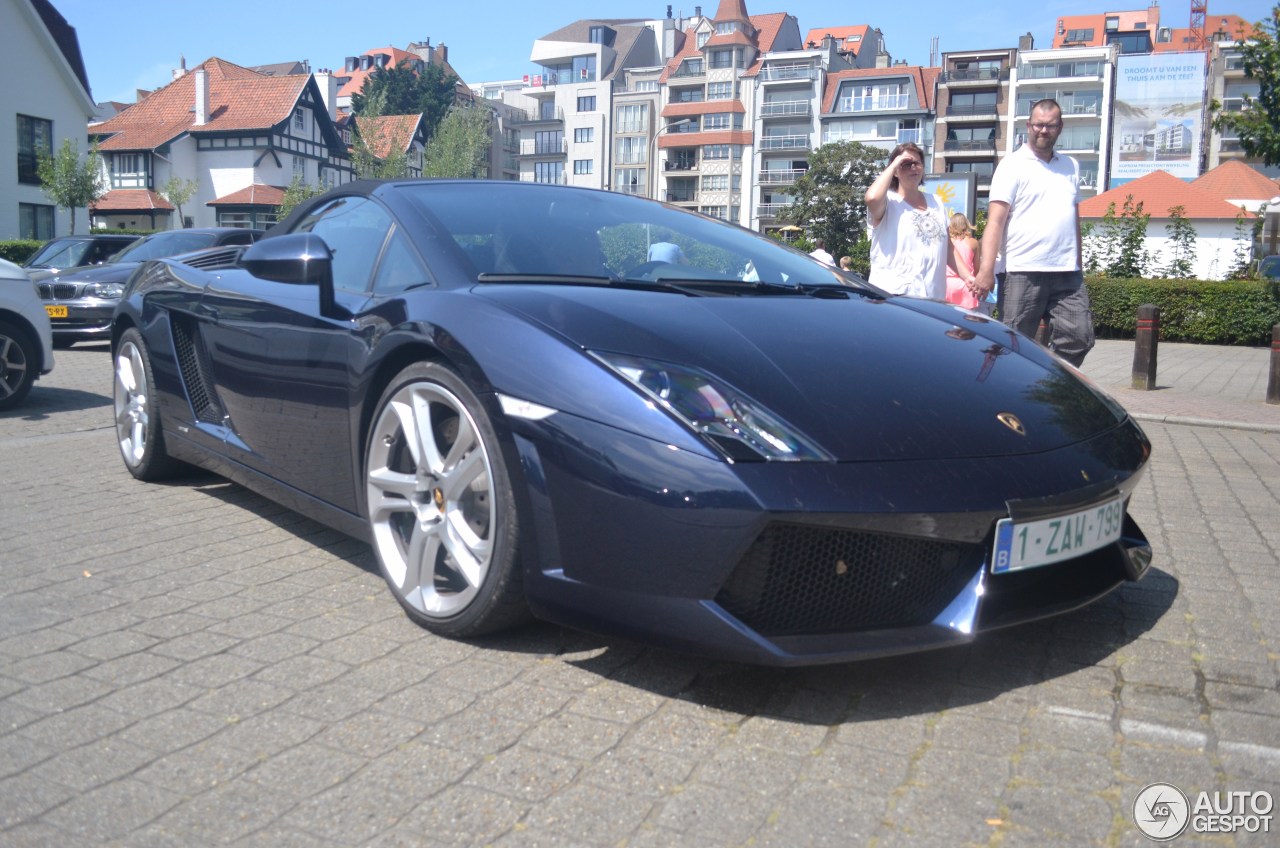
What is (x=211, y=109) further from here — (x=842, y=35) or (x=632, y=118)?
(x=842, y=35)

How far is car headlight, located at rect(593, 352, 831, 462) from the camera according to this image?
246 cm

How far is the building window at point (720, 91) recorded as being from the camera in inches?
3573

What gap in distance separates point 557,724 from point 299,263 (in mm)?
1722

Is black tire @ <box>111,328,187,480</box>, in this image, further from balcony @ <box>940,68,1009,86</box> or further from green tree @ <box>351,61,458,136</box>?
green tree @ <box>351,61,458,136</box>

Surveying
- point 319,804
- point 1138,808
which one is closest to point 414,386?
point 319,804

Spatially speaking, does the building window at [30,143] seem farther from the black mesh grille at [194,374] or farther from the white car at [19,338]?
the black mesh grille at [194,374]

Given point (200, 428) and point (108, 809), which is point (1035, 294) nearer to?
point (200, 428)

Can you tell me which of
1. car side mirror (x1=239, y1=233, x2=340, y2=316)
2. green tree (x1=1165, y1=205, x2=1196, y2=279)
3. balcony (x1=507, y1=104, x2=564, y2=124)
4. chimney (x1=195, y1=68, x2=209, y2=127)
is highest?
balcony (x1=507, y1=104, x2=564, y2=124)

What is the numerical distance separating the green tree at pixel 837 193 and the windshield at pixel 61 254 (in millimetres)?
50041

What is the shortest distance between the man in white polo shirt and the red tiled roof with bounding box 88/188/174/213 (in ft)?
197

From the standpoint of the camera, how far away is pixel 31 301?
783cm

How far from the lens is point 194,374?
443cm

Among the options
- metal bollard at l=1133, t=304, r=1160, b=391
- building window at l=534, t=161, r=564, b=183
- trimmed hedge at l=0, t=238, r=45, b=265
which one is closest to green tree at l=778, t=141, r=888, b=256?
trimmed hedge at l=0, t=238, r=45, b=265

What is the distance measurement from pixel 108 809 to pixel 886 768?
1513mm
